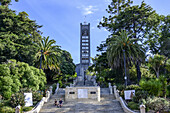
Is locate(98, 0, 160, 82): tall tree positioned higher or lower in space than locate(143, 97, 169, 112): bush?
higher

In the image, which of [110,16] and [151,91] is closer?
[151,91]

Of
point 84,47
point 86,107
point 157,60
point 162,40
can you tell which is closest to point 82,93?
point 86,107

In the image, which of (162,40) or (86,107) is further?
(162,40)

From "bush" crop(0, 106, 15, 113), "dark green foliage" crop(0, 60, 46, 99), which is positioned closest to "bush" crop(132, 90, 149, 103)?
"bush" crop(0, 106, 15, 113)

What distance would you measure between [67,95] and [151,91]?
37.5 feet

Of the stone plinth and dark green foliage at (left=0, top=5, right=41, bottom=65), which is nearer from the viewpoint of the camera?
the stone plinth

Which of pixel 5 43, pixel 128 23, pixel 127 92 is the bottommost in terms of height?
pixel 127 92

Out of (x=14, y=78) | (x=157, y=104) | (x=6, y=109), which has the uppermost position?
(x=14, y=78)

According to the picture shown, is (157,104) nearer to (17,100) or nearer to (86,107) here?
(86,107)

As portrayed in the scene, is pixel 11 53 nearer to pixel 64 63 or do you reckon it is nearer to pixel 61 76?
pixel 61 76

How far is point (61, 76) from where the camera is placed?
3956cm

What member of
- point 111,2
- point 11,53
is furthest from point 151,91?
point 111,2

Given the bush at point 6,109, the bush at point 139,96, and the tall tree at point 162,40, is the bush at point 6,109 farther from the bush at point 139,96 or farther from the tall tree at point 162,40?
the tall tree at point 162,40

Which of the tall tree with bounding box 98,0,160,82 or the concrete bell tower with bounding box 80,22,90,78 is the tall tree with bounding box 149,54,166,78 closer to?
the tall tree with bounding box 98,0,160,82
